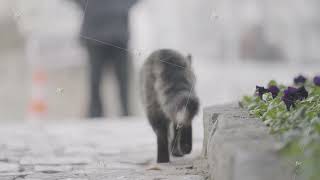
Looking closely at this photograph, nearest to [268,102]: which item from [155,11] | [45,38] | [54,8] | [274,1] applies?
[54,8]

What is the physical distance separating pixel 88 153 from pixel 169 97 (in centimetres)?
115

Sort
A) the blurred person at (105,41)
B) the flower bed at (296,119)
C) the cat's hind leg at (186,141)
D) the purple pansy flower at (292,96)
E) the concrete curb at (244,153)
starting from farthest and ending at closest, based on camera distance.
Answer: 1. the blurred person at (105,41)
2. the cat's hind leg at (186,141)
3. the purple pansy flower at (292,96)
4. the concrete curb at (244,153)
5. the flower bed at (296,119)

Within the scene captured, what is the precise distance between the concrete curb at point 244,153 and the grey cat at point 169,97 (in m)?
0.56

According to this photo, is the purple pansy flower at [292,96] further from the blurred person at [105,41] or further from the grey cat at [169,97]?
the blurred person at [105,41]

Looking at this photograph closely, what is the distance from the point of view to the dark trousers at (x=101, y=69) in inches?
318

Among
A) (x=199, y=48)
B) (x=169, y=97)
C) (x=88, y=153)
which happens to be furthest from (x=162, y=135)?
(x=199, y=48)

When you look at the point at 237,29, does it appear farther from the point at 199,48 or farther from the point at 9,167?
the point at 9,167

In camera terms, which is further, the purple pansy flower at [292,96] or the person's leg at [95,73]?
the person's leg at [95,73]

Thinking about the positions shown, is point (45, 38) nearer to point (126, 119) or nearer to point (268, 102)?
point (126, 119)

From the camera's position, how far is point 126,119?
7.98 m

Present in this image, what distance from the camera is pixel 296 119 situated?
346 cm

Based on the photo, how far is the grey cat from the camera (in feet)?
15.3

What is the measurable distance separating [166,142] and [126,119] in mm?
3035

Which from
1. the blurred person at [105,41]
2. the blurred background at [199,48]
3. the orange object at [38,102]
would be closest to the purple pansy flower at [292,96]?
the blurred person at [105,41]
